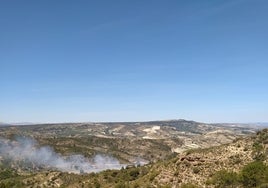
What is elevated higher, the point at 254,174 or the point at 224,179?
the point at 254,174

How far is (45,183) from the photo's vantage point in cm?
13038

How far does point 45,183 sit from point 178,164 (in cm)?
7200

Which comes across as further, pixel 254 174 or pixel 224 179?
pixel 224 179

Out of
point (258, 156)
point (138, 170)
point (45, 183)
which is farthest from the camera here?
point (45, 183)

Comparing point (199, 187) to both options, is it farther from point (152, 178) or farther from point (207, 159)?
point (152, 178)

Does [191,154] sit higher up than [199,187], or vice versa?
[191,154]

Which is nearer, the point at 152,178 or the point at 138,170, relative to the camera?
the point at 152,178

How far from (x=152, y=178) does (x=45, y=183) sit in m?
68.0

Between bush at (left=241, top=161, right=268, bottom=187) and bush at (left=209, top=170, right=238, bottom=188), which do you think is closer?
bush at (left=241, top=161, right=268, bottom=187)

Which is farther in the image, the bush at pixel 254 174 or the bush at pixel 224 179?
the bush at pixel 224 179

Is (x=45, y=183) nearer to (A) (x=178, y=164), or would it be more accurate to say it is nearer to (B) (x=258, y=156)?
(A) (x=178, y=164)

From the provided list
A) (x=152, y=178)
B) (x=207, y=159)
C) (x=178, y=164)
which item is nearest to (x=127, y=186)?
(x=152, y=178)

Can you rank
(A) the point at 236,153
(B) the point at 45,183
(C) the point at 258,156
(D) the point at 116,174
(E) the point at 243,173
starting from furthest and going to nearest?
(B) the point at 45,183 → (D) the point at 116,174 → (A) the point at 236,153 → (C) the point at 258,156 → (E) the point at 243,173

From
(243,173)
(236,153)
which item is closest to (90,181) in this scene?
(236,153)
